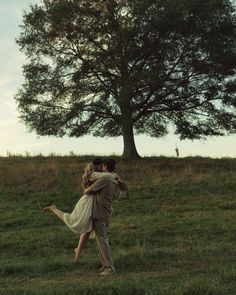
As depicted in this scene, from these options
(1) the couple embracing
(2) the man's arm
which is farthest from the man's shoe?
(2) the man's arm

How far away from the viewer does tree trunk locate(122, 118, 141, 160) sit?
97.9 ft

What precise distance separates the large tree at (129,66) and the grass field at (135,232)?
2299 mm

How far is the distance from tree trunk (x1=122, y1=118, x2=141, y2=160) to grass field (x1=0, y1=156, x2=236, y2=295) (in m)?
1.12

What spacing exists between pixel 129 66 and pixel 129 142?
422 cm

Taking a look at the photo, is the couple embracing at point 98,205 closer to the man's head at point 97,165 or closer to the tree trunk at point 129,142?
the man's head at point 97,165

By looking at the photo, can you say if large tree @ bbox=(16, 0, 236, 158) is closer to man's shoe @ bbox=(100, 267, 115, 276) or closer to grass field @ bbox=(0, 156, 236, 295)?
grass field @ bbox=(0, 156, 236, 295)

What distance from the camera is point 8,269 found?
33.5ft

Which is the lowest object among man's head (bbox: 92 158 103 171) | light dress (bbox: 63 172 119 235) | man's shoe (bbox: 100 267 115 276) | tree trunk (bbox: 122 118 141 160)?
man's shoe (bbox: 100 267 115 276)

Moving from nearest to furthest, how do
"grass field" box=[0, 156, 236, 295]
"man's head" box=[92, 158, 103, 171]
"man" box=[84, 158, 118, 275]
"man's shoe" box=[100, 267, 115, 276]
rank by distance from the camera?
"grass field" box=[0, 156, 236, 295], "man's shoe" box=[100, 267, 115, 276], "man" box=[84, 158, 118, 275], "man's head" box=[92, 158, 103, 171]

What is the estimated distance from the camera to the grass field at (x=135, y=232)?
878 cm

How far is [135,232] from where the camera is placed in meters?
14.7

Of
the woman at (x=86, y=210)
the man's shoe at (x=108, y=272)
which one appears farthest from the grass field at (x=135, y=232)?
the woman at (x=86, y=210)

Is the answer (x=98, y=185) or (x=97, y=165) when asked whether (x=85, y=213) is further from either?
(x=97, y=165)

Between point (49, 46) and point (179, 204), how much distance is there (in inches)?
542
